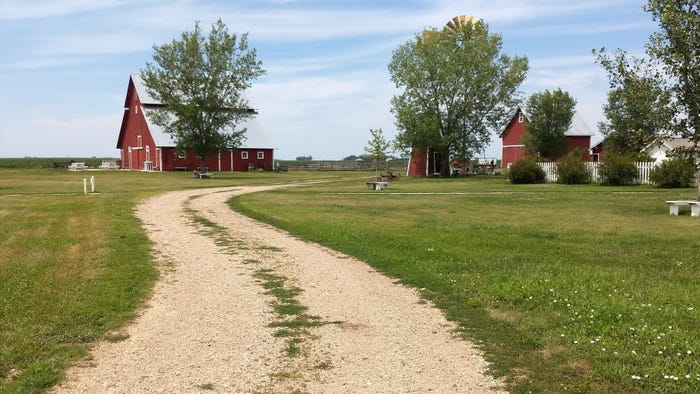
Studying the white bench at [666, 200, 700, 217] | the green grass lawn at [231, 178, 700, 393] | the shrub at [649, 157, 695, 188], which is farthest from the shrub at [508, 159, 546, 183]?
the white bench at [666, 200, 700, 217]

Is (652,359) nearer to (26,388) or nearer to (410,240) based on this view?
(26,388)

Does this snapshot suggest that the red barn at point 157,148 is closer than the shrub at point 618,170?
No

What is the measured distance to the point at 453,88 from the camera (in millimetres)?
53438

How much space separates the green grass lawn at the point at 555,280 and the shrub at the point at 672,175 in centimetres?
1463

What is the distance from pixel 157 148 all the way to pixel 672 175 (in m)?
47.9

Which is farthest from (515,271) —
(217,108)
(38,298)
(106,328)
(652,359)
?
(217,108)

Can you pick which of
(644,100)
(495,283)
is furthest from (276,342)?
(644,100)

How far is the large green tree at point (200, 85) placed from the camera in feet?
168

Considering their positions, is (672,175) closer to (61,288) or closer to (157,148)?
(61,288)

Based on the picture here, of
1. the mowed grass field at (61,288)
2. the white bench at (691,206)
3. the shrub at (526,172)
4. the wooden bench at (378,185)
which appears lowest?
the mowed grass field at (61,288)

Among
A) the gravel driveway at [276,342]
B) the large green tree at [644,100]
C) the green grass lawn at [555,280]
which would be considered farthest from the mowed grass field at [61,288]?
the large green tree at [644,100]

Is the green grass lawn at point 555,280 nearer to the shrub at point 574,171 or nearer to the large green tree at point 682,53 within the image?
the large green tree at point 682,53

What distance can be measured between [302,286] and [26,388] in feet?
14.9

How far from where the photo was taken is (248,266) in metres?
10.6
